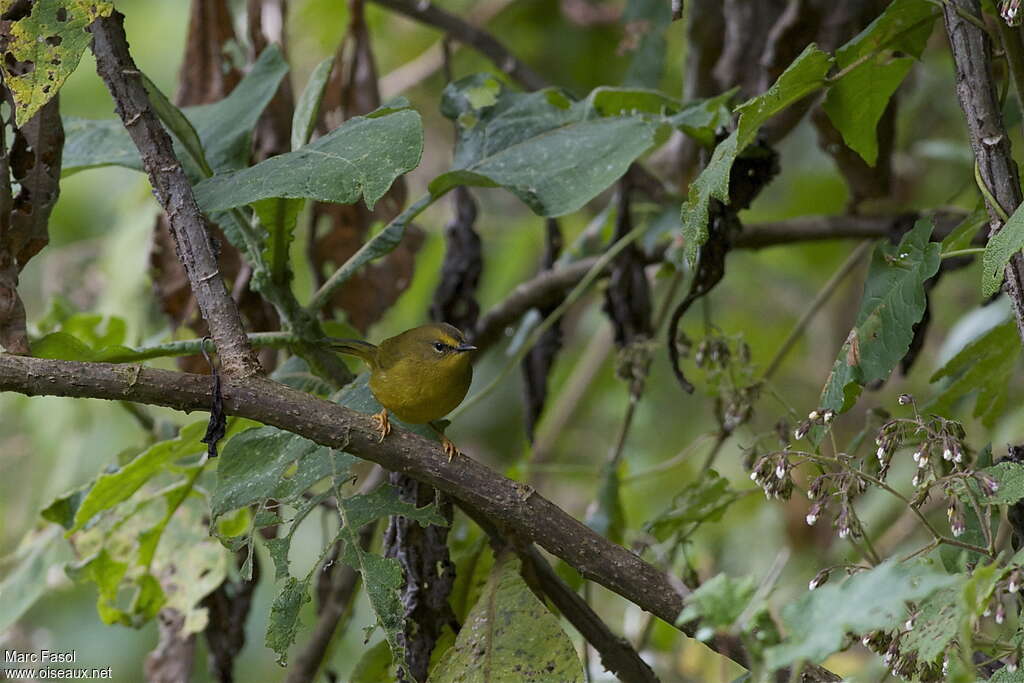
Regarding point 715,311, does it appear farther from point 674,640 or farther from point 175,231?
point 175,231

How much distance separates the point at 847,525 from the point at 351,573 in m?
1.45

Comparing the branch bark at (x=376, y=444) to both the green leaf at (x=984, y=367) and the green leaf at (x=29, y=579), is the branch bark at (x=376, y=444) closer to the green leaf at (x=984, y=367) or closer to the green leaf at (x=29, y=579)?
the green leaf at (x=984, y=367)

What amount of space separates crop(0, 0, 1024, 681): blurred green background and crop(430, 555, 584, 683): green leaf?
6.17 ft

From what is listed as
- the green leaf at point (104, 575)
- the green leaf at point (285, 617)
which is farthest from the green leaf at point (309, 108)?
the green leaf at point (104, 575)

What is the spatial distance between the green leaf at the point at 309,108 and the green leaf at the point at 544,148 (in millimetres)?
278

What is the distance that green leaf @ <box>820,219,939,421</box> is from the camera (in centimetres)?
158

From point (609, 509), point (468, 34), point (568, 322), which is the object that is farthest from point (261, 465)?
point (568, 322)

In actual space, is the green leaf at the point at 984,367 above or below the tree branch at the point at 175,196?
below

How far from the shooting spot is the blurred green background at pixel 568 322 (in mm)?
3848

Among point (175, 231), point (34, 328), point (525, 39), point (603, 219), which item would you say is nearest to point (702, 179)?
point (175, 231)

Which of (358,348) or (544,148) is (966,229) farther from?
(358,348)

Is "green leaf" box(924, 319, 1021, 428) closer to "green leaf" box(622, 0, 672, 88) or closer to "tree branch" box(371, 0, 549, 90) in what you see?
"green leaf" box(622, 0, 672, 88)

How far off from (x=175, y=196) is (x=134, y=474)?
671 mm

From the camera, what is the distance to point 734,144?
1.63m
